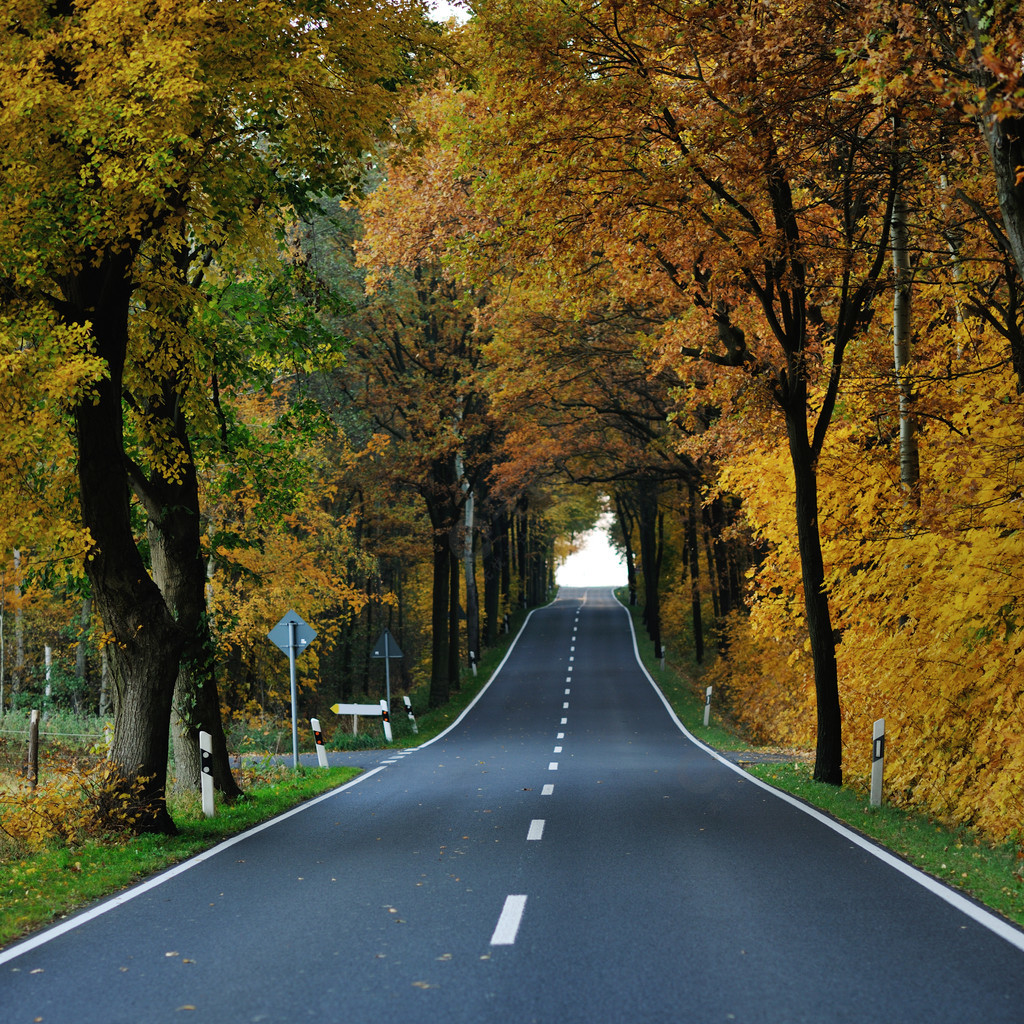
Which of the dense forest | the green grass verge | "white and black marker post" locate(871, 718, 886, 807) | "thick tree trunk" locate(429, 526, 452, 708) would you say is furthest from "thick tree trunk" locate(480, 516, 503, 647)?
"white and black marker post" locate(871, 718, 886, 807)

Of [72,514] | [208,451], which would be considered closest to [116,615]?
[72,514]

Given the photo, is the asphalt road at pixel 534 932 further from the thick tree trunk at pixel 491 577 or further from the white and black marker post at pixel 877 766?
the thick tree trunk at pixel 491 577

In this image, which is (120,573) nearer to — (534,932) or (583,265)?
(534,932)

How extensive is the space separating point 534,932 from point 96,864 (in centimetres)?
486

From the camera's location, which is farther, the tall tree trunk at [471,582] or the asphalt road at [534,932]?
the tall tree trunk at [471,582]

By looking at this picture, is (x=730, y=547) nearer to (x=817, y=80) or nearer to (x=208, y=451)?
(x=208, y=451)

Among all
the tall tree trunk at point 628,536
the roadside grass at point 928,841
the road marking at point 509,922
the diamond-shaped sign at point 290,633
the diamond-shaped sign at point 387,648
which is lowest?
the roadside grass at point 928,841

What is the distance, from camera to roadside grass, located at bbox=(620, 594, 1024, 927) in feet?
25.8

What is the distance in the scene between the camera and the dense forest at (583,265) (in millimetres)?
9711

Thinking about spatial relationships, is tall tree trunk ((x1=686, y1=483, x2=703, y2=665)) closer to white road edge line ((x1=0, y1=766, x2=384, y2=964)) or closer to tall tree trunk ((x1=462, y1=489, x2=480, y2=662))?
tall tree trunk ((x1=462, y1=489, x2=480, y2=662))

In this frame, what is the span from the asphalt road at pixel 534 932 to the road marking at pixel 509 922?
0.02m

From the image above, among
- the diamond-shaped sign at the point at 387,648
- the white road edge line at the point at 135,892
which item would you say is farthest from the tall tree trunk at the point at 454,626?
the white road edge line at the point at 135,892

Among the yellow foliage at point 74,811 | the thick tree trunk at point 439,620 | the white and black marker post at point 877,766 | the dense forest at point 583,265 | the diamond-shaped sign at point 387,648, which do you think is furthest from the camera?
the thick tree trunk at point 439,620

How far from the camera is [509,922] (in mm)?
7082
